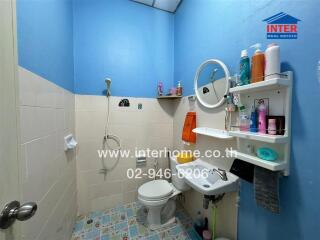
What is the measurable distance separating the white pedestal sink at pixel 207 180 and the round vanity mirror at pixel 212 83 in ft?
1.97

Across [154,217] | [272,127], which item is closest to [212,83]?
[272,127]

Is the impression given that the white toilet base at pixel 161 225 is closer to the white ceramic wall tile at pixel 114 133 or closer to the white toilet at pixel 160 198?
the white toilet at pixel 160 198

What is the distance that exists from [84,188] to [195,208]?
4.51 feet

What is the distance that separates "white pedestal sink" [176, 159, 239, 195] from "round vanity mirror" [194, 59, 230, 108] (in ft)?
1.97

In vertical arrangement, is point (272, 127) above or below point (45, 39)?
below

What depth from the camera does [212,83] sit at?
140 cm

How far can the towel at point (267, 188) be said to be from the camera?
0.81 m

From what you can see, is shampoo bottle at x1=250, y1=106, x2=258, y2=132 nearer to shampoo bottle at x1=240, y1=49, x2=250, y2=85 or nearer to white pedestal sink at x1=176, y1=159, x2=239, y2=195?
shampoo bottle at x1=240, y1=49, x2=250, y2=85

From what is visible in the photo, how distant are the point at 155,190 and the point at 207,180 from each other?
687 mm

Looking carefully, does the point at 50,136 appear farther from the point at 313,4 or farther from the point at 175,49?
the point at 175,49

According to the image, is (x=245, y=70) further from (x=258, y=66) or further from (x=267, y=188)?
(x=267, y=188)

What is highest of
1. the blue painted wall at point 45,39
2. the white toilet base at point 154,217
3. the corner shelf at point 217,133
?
the blue painted wall at point 45,39

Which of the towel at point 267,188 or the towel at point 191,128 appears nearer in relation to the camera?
the towel at point 267,188

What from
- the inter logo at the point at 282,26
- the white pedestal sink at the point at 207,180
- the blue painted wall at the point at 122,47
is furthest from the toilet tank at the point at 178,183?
the inter logo at the point at 282,26
